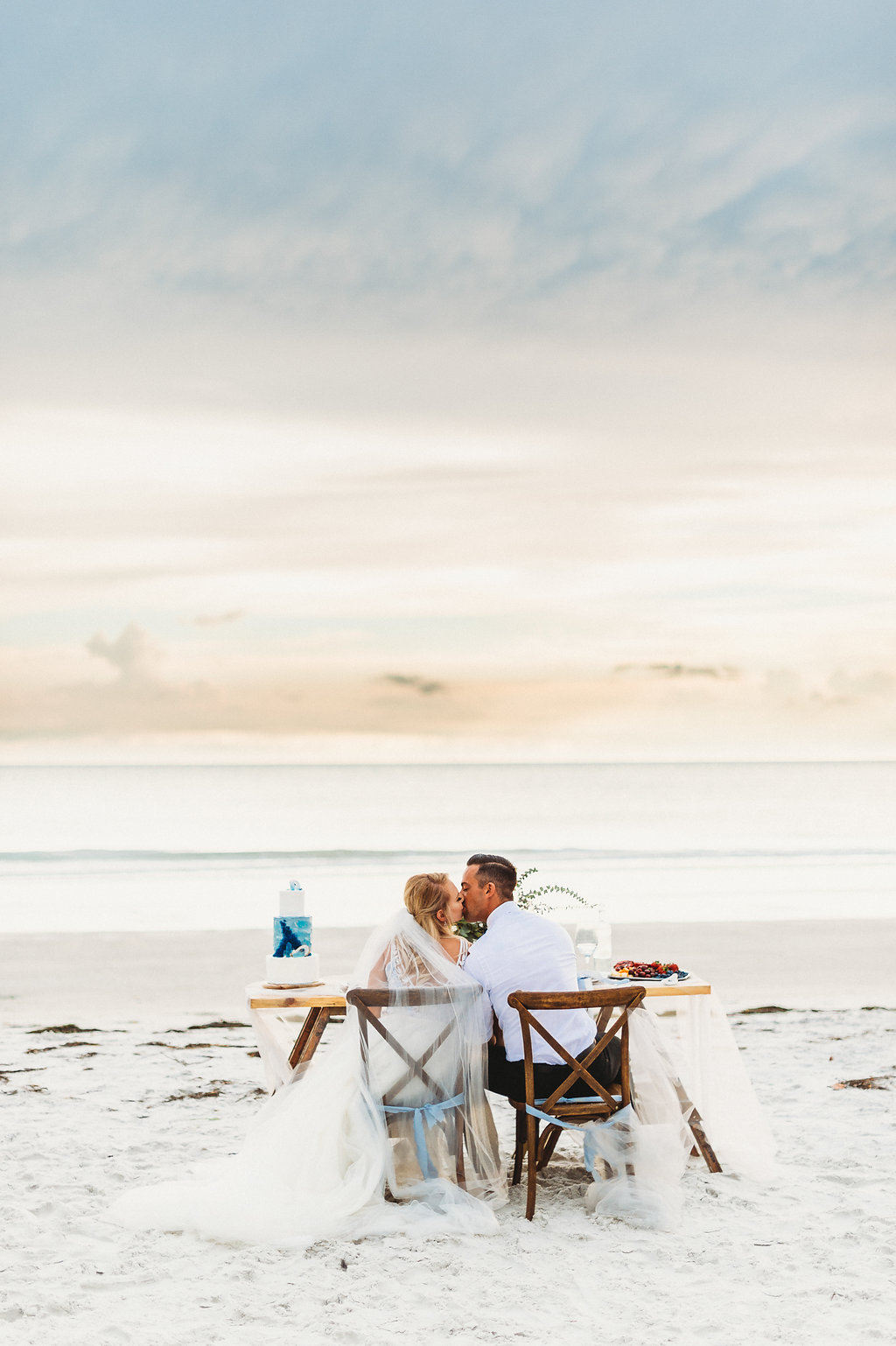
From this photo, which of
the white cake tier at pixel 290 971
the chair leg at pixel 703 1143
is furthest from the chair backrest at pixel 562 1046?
the white cake tier at pixel 290 971

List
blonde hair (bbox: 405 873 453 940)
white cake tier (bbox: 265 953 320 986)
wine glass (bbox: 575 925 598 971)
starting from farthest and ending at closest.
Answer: wine glass (bbox: 575 925 598 971), white cake tier (bbox: 265 953 320 986), blonde hair (bbox: 405 873 453 940)

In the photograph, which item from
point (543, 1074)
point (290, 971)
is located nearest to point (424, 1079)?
point (543, 1074)

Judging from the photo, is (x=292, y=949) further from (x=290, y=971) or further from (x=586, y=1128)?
(x=586, y=1128)

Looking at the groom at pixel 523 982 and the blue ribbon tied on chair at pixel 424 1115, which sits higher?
the groom at pixel 523 982

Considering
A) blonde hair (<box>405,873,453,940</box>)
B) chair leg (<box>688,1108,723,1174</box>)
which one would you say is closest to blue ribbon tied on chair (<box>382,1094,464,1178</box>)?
blonde hair (<box>405,873,453,940</box>)

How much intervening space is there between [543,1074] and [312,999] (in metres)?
0.97

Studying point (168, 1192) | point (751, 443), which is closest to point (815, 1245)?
point (168, 1192)

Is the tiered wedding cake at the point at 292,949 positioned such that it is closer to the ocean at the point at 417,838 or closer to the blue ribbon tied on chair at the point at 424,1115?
A: the blue ribbon tied on chair at the point at 424,1115

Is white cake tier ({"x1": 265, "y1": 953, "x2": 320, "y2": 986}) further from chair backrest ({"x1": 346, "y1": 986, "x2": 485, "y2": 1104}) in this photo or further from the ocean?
the ocean

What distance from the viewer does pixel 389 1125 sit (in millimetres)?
4465

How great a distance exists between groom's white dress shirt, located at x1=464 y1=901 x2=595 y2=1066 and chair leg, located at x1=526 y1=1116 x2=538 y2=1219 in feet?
0.83

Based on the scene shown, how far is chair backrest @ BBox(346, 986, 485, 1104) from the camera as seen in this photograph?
14.1ft

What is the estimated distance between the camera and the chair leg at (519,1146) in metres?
4.68

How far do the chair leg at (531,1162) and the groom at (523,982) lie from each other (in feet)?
0.40
